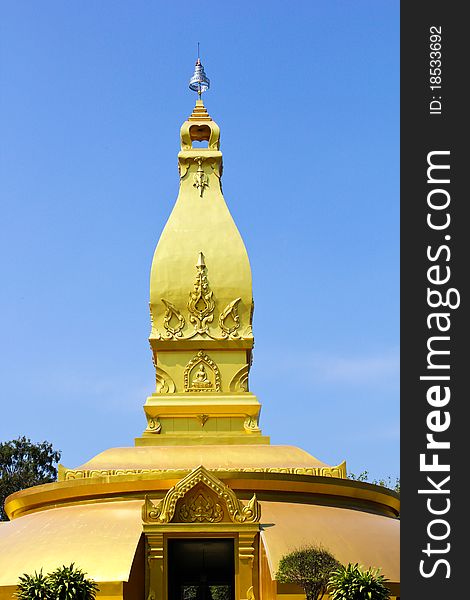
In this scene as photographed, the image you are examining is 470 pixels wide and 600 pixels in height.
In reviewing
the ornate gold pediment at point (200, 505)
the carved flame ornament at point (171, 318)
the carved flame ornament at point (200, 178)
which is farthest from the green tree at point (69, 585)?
the carved flame ornament at point (200, 178)

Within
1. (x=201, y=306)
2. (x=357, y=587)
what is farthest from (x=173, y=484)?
(x=201, y=306)

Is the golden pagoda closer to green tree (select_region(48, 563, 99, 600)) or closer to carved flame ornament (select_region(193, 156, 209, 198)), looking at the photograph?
carved flame ornament (select_region(193, 156, 209, 198))

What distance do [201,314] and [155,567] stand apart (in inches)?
380

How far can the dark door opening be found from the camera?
24781mm

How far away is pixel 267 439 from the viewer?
2761 cm

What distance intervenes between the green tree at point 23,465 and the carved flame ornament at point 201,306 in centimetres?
1944

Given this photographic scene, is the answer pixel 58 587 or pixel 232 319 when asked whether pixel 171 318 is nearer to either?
pixel 232 319

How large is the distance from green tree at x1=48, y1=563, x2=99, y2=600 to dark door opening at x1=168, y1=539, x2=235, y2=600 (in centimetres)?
495

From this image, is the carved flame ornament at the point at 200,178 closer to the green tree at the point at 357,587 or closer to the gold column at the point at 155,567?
the gold column at the point at 155,567

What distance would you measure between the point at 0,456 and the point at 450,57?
36276 mm

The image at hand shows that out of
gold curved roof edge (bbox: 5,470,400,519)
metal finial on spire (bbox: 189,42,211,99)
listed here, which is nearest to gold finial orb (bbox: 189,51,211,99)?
metal finial on spire (bbox: 189,42,211,99)

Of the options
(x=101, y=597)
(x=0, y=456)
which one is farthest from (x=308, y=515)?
(x=0, y=456)

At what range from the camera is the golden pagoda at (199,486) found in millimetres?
21781

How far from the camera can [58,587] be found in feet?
62.0
